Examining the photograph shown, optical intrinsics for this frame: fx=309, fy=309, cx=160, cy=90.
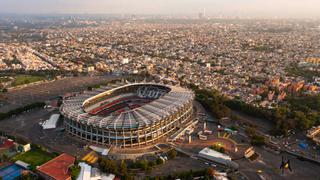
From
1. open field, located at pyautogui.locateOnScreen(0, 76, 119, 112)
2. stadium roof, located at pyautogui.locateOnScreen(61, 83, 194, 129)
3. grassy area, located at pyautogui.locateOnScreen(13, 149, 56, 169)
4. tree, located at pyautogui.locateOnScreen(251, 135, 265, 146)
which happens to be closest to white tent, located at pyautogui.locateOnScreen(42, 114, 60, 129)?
stadium roof, located at pyautogui.locateOnScreen(61, 83, 194, 129)

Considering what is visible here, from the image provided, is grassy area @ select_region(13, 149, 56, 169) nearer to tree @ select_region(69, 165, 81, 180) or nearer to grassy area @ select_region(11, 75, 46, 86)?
tree @ select_region(69, 165, 81, 180)

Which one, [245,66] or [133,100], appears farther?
[245,66]

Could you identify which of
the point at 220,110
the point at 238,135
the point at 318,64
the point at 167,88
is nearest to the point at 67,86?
the point at 167,88

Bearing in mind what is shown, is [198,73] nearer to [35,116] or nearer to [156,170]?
[35,116]

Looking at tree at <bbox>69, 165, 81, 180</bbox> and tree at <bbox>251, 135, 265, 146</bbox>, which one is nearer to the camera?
tree at <bbox>69, 165, 81, 180</bbox>

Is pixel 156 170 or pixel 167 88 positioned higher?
pixel 167 88

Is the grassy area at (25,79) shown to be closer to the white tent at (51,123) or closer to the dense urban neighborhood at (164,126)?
the dense urban neighborhood at (164,126)
